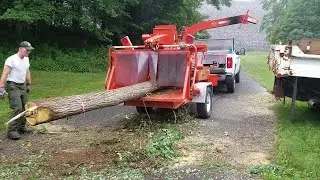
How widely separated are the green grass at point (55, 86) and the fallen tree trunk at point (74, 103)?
3094mm

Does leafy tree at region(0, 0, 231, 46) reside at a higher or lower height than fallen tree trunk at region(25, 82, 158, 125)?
higher

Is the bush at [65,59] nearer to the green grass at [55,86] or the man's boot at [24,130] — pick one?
the green grass at [55,86]

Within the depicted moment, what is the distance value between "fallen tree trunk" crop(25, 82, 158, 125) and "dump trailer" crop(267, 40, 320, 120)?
9.46 feet

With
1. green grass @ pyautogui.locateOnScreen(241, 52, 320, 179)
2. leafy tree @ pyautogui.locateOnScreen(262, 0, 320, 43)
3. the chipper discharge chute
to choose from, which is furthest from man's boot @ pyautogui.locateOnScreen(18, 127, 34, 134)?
leafy tree @ pyautogui.locateOnScreen(262, 0, 320, 43)

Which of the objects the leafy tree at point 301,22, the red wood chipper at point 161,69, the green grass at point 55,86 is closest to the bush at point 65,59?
the green grass at point 55,86

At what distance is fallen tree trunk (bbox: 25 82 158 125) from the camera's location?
5348 mm

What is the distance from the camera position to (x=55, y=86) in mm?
14484

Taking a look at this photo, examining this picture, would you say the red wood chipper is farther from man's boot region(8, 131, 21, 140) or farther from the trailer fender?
man's boot region(8, 131, 21, 140)

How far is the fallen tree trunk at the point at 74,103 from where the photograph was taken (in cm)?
535

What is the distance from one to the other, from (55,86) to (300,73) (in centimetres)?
906

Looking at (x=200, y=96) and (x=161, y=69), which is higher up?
(x=161, y=69)

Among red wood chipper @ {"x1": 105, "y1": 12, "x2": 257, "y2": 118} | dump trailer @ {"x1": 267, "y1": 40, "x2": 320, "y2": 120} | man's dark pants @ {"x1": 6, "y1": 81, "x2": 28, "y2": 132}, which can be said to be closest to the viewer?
man's dark pants @ {"x1": 6, "y1": 81, "x2": 28, "y2": 132}

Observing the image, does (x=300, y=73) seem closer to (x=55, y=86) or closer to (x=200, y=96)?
(x=200, y=96)

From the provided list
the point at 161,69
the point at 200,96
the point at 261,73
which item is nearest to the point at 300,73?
the point at 200,96
